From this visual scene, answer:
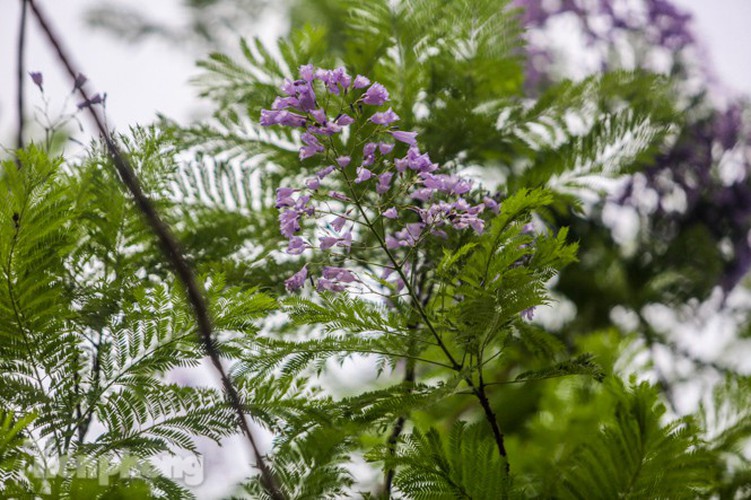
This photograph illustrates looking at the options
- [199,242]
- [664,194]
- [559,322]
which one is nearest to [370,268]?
[199,242]

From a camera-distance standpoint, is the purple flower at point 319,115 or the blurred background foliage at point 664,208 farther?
the blurred background foliage at point 664,208

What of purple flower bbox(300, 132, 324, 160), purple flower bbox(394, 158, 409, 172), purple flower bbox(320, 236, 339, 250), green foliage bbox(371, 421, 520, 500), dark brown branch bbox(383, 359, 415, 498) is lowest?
green foliage bbox(371, 421, 520, 500)

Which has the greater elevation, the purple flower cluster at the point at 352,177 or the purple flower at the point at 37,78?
the purple flower at the point at 37,78

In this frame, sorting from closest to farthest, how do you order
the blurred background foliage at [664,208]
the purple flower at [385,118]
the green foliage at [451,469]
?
the green foliage at [451,469] < the purple flower at [385,118] < the blurred background foliage at [664,208]

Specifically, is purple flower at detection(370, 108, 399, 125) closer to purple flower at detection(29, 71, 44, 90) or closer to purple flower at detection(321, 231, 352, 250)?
purple flower at detection(321, 231, 352, 250)

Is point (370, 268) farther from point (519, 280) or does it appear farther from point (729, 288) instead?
point (729, 288)

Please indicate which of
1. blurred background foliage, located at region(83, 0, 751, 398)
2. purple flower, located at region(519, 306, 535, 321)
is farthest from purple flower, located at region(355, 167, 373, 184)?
blurred background foliage, located at region(83, 0, 751, 398)

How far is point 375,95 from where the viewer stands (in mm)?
789

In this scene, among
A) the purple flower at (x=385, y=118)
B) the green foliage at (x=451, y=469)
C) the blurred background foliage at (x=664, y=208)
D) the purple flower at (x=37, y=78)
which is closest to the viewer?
the green foliage at (x=451, y=469)

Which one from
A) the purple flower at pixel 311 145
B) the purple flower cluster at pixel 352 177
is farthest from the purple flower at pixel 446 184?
the purple flower at pixel 311 145

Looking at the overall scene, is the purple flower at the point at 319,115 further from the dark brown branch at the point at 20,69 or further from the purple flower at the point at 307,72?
the dark brown branch at the point at 20,69

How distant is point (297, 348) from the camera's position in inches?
28.3

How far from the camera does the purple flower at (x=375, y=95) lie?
0.79m

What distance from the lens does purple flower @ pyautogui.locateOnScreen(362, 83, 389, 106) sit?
79 centimetres
